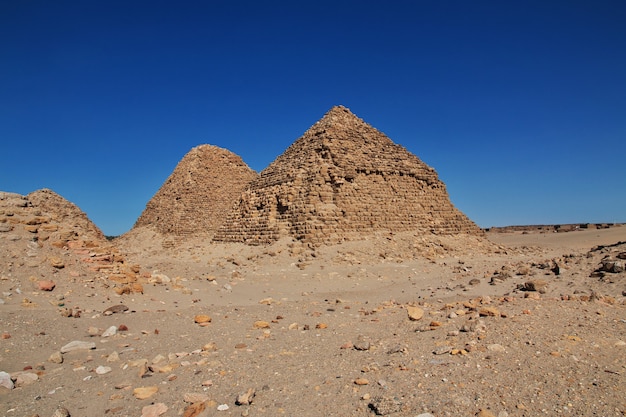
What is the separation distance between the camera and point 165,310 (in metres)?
7.53

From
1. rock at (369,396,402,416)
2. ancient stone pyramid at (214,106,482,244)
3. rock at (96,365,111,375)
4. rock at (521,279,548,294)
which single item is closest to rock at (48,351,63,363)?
rock at (96,365,111,375)

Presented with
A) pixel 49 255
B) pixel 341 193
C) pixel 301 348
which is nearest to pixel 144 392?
pixel 301 348

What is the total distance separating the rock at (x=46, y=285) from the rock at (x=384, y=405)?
6.79m

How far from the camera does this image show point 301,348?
5039 mm

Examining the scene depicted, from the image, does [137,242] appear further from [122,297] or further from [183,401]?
[183,401]

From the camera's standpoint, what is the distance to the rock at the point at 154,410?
3.48 m

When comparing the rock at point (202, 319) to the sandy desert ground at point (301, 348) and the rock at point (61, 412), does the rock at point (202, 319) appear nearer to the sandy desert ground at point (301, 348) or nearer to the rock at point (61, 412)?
the sandy desert ground at point (301, 348)

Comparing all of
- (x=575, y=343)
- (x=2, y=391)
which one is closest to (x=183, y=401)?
(x=2, y=391)

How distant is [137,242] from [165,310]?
1118 inches

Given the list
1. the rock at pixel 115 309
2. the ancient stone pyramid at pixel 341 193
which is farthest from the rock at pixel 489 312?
the ancient stone pyramid at pixel 341 193

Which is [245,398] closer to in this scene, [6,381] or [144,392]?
[144,392]

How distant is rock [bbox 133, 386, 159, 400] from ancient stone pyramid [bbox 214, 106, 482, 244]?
1328 cm

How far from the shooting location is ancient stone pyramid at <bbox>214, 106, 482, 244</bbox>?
60.7 feet

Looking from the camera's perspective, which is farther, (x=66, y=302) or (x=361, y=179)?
(x=361, y=179)
